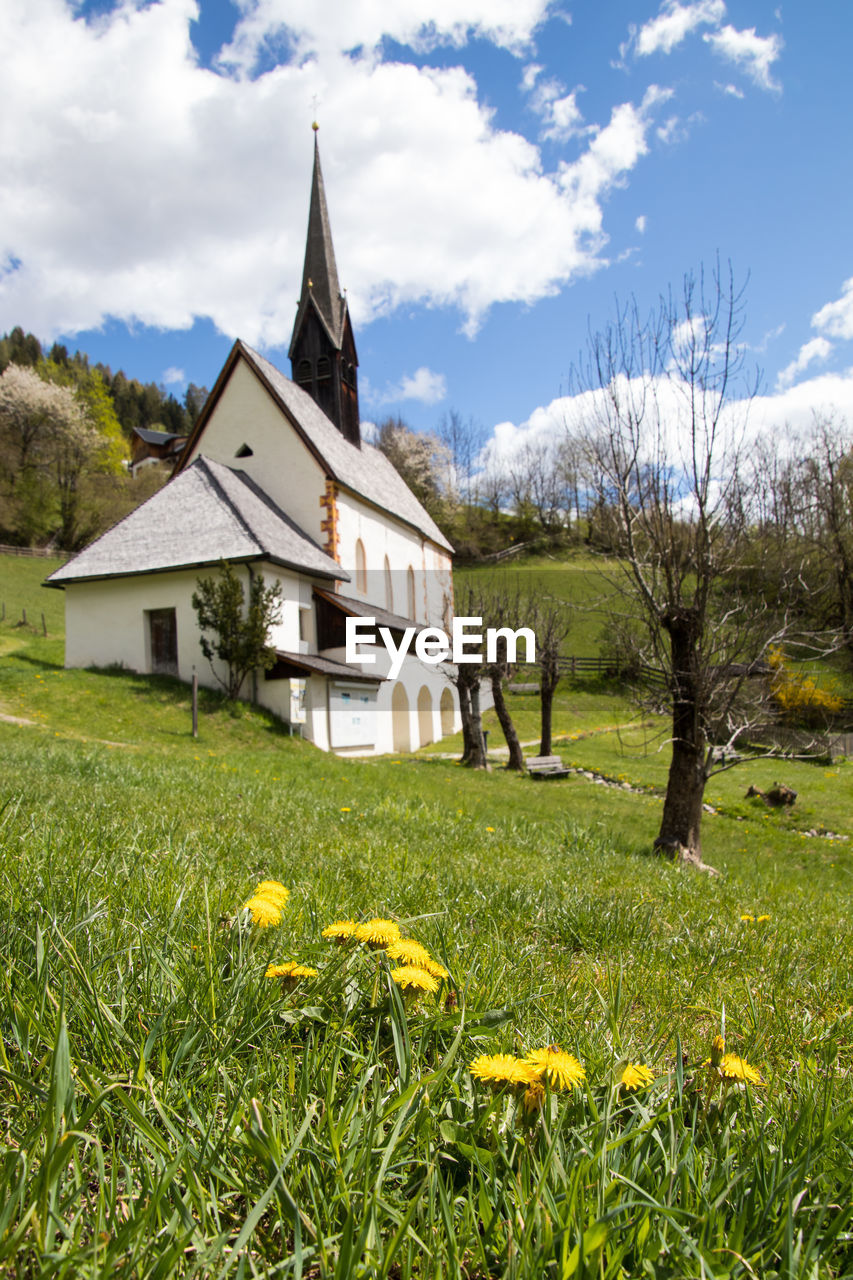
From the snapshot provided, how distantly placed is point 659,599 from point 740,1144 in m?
8.56

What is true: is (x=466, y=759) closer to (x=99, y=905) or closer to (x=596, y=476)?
(x=596, y=476)

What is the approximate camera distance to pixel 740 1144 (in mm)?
1342

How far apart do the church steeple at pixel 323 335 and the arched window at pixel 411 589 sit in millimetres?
7497

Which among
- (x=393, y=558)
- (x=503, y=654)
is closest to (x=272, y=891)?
(x=503, y=654)

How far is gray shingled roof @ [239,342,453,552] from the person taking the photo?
27.2m

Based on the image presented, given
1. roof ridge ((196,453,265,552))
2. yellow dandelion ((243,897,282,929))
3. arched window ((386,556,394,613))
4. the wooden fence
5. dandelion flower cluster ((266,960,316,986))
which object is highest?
the wooden fence

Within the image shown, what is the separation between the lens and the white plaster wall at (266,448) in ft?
88.0

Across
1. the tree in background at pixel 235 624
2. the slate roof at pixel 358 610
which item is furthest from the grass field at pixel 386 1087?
the slate roof at pixel 358 610

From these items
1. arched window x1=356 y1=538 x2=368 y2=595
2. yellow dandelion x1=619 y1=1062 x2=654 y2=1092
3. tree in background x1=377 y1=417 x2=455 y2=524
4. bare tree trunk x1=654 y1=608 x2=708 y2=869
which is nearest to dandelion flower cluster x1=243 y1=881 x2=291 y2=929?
yellow dandelion x1=619 y1=1062 x2=654 y2=1092

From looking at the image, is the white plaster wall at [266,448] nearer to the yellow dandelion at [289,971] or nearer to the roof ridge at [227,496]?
the roof ridge at [227,496]

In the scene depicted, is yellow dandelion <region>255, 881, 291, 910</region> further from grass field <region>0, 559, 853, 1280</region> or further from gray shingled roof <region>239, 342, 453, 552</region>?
gray shingled roof <region>239, 342, 453, 552</region>

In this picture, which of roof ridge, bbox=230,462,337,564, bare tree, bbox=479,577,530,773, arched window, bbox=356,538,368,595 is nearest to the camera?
bare tree, bbox=479,577,530,773

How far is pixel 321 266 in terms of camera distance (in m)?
33.6

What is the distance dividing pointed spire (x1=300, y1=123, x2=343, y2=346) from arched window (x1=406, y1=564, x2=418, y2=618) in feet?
38.4
